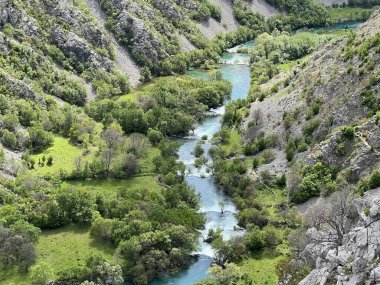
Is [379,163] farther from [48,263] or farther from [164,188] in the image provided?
[48,263]

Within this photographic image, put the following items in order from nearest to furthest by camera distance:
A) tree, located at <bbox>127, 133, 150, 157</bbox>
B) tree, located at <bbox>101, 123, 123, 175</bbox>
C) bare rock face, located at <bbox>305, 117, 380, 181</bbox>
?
bare rock face, located at <bbox>305, 117, 380, 181</bbox> < tree, located at <bbox>101, 123, 123, 175</bbox> < tree, located at <bbox>127, 133, 150, 157</bbox>

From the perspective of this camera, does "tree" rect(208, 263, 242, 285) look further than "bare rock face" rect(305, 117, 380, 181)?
No

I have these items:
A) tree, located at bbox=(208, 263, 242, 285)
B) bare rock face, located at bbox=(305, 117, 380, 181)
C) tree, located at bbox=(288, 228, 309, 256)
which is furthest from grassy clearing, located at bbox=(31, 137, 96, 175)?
tree, located at bbox=(288, 228, 309, 256)

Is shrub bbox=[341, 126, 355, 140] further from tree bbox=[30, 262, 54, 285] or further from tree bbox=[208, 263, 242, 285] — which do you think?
tree bbox=[30, 262, 54, 285]

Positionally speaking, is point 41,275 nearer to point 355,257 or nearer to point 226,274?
point 226,274

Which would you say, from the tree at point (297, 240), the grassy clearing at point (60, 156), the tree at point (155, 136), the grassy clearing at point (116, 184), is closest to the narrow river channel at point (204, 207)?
the tree at point (155, 136)

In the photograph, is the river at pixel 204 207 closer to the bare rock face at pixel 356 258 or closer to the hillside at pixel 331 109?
the hillside at pixel 331 109

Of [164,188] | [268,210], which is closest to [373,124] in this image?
[268,210]
